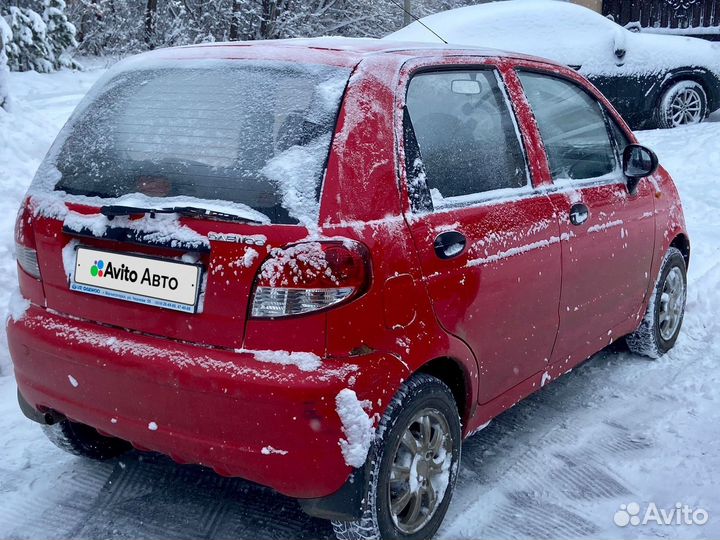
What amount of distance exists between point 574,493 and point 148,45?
2257 centimetres

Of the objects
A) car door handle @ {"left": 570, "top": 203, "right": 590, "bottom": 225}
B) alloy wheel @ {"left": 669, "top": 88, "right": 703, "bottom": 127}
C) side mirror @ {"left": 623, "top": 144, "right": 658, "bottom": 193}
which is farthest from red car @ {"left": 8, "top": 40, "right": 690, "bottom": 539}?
alloy wheel @ {"left": 669, "top": 88, "right": 703, "bottom": 127}

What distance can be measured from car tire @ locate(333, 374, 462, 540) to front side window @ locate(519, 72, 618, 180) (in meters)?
1.28

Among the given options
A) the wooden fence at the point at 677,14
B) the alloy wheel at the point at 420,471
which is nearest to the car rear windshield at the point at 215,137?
the alloy wheel at the point at 420,471

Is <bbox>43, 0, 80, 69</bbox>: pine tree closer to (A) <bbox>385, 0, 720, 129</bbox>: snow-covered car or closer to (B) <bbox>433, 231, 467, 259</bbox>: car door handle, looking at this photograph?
(A) <bbox>385, 0, 720, 129</bbox>: snow-covered car

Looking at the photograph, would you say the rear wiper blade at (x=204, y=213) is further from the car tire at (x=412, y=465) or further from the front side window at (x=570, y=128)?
the front side window at (x=570, y=128)

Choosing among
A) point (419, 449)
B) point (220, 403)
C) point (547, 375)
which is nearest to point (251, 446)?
point (220, 403)

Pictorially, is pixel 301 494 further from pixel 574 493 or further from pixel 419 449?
pixel 574 493

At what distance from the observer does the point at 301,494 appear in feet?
8.28

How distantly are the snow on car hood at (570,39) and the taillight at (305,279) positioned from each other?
8173 millimetres

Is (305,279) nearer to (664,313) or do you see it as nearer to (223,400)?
(223,400)

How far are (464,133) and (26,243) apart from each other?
1.67m

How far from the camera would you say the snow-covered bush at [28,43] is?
50.1 ft

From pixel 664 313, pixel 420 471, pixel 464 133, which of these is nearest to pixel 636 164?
pixel 664 313
